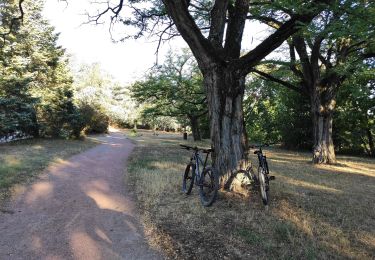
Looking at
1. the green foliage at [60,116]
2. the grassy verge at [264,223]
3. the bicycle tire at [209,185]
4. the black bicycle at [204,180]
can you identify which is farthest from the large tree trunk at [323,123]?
the green foliage at [60,116]

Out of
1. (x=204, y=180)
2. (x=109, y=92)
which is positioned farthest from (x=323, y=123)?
(x=109, y=92)

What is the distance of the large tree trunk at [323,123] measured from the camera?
15.5 m

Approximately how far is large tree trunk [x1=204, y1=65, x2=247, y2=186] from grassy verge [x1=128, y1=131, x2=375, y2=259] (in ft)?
2.55

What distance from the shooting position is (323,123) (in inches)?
615

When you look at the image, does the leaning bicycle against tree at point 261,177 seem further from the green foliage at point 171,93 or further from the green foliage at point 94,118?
the green foliage at point 94,118

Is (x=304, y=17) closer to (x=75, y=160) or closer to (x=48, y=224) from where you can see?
(x=48, y=224)

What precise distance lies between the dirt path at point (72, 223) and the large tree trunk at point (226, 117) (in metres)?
2.22

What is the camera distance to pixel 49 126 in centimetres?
2356

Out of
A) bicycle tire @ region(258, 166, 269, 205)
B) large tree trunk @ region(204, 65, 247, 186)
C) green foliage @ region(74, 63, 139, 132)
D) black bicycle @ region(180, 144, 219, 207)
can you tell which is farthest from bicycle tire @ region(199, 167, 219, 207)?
green foliage @ region(74, 63, 139, 132)

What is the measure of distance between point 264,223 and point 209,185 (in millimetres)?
1542

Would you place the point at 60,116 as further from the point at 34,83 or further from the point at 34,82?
the point at 34,82

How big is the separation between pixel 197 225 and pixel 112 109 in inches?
1895

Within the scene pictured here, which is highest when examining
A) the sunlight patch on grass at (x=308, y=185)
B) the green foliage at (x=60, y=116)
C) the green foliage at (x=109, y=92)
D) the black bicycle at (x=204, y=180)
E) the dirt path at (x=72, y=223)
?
the green foliage at (x=109, y=92)

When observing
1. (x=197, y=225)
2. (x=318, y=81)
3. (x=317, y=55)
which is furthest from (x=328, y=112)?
(x=197, y=225)
